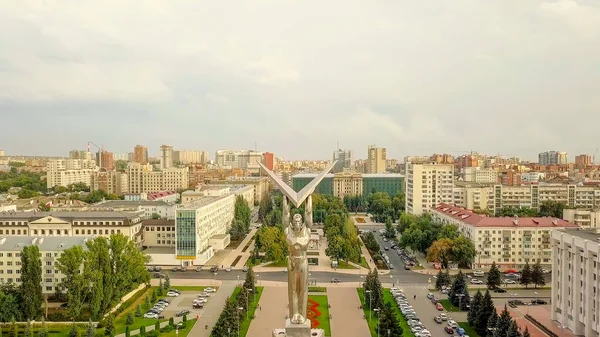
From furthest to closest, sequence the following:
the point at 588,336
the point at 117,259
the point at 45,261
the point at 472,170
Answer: the point at 472,170 < the point at 45,261 < the point at 117,259 < the point at 588,336

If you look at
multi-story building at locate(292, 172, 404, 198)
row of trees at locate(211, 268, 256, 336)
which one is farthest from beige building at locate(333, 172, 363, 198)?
row of trees at locate(211, 268, 256, 336)

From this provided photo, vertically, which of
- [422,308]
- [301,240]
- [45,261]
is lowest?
[422,308]

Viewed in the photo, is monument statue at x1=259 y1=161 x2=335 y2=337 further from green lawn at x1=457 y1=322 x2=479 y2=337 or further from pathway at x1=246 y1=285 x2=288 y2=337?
green lawn at x1=457 y1=322 x2=479 y2=337

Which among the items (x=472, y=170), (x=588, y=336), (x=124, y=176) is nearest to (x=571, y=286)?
(x=588, y=336)

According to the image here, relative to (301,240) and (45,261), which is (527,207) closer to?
(45,261)

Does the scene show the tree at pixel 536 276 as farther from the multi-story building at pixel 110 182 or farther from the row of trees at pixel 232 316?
the multi-story building at pixel 110 182

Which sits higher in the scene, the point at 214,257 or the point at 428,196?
the point at 428,196

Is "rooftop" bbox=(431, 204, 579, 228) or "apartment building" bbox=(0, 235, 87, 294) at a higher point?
"rooftop" bbox=(431, 204, 579, 228)
